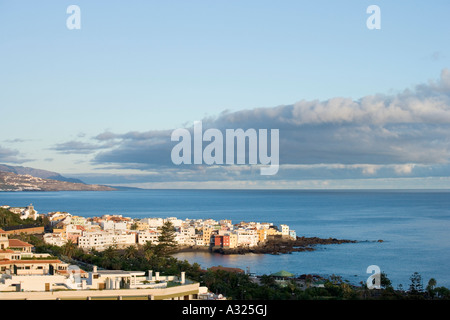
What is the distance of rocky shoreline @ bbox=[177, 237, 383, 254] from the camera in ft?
95.2

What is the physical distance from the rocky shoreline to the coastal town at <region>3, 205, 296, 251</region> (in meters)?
0.40

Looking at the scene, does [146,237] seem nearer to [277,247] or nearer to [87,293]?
[277,247]

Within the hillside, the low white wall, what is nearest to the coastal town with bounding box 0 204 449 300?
the low white wall

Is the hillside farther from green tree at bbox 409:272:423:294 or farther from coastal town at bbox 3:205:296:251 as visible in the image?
green tree at bbox 409:272:423:294

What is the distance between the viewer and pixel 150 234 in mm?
30531

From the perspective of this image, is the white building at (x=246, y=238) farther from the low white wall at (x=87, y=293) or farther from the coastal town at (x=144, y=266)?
the low white wall at (x=87, y=293)

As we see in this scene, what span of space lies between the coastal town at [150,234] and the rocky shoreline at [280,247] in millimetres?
397

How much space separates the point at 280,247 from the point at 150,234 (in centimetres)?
741

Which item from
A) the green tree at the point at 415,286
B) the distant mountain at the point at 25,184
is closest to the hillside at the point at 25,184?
the distant mountain at the point at 25,184

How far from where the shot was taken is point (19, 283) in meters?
7.74

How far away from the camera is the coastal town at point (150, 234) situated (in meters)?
28.4
